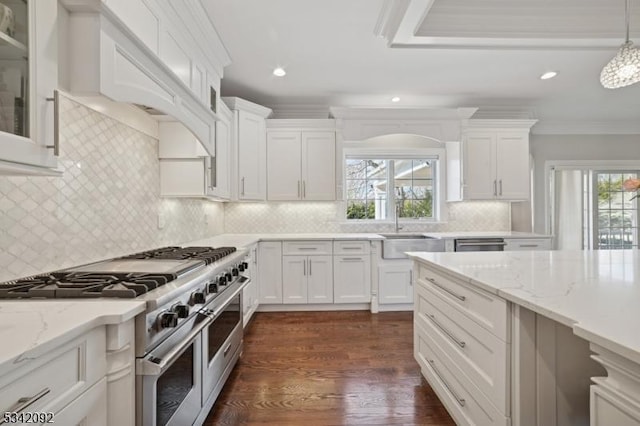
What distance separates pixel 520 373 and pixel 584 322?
45cm

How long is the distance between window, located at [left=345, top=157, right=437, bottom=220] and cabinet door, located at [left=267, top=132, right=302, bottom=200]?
0.86 m

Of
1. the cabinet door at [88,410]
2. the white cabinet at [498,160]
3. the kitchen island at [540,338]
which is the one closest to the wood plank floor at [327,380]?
the kitchen island at [540,338]

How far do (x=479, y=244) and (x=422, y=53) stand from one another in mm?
2300

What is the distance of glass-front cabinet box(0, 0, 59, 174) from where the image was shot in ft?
3.01

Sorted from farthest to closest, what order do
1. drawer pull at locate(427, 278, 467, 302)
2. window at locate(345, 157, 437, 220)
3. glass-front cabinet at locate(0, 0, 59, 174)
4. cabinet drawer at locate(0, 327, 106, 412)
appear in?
1. window at locate(345, 157, 437, 220)
2. drawer pull at locate(427, 278, 467, 302)
3. glass-front cabinet at locate(0, 0, 59, 174)
4. cabinet drawer at locate(0, 327, 106, 412)

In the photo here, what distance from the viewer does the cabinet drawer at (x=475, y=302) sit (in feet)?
3.97

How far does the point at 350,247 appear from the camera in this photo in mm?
3678

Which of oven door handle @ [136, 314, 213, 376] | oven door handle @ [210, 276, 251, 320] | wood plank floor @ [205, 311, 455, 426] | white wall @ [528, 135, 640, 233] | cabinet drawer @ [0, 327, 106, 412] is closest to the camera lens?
cabinet drawer @ [0, 327, 106, 412]

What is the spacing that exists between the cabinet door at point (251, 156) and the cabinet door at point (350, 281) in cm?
133

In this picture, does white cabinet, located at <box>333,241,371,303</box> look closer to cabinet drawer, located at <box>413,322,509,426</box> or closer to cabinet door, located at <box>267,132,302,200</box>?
cabinet door, located at <box>267,132,302,200</box>

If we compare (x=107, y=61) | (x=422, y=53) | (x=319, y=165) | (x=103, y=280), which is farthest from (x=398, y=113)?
(x=103, y=280)

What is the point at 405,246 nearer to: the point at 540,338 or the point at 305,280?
the point at 305,280

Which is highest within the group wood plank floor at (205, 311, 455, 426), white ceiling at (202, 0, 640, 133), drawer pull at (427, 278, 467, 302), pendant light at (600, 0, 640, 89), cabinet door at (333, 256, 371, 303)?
white ceiling at (202, 0, 640, 133)

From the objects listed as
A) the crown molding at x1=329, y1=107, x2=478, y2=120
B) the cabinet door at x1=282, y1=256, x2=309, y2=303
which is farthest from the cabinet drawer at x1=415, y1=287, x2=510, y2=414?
the crown molding at x1=329, y1=107, x2=478, y2=120
